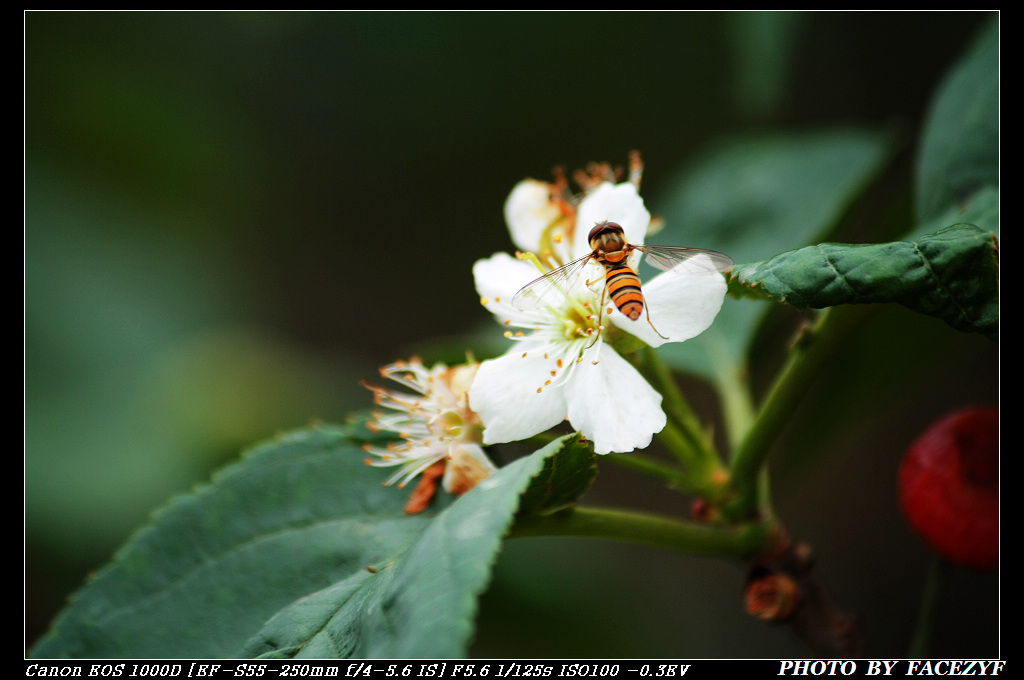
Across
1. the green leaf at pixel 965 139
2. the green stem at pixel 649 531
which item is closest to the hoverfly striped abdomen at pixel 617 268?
the green stem at pixel 649 531

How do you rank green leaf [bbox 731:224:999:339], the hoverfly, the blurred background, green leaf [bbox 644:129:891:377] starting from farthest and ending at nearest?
the blurred background
green leaf [bbox 644:129:891:377]
the hoverfly
green leaf [bbox 731:224:999:339]

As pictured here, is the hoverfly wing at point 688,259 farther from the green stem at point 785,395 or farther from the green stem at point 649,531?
the green stem at point 649,531

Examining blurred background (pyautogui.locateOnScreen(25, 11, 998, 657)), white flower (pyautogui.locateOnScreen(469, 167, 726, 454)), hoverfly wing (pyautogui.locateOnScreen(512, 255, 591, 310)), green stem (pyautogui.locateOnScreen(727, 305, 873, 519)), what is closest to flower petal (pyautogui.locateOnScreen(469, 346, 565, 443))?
white flower (pyautogui.locateOnScreen(469, 167, 726, 454))

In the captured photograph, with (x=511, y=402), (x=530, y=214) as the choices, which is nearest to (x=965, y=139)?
(x=530, y=214)

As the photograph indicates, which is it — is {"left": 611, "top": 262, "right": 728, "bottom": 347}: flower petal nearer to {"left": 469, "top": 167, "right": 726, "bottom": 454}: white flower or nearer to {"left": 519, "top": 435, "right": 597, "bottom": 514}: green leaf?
{"left": 469, "top": 167, "right": 726, "bottom": 454}: white flower

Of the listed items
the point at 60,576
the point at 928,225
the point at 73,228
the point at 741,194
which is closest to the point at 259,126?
the point at 73,228

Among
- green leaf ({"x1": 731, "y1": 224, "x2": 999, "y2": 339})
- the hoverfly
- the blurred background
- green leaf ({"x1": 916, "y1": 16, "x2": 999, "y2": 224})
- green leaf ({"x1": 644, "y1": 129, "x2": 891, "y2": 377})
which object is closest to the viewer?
green leaf ({"x1": 731, "y1": 224, "x2": 999, "y2": 339})
